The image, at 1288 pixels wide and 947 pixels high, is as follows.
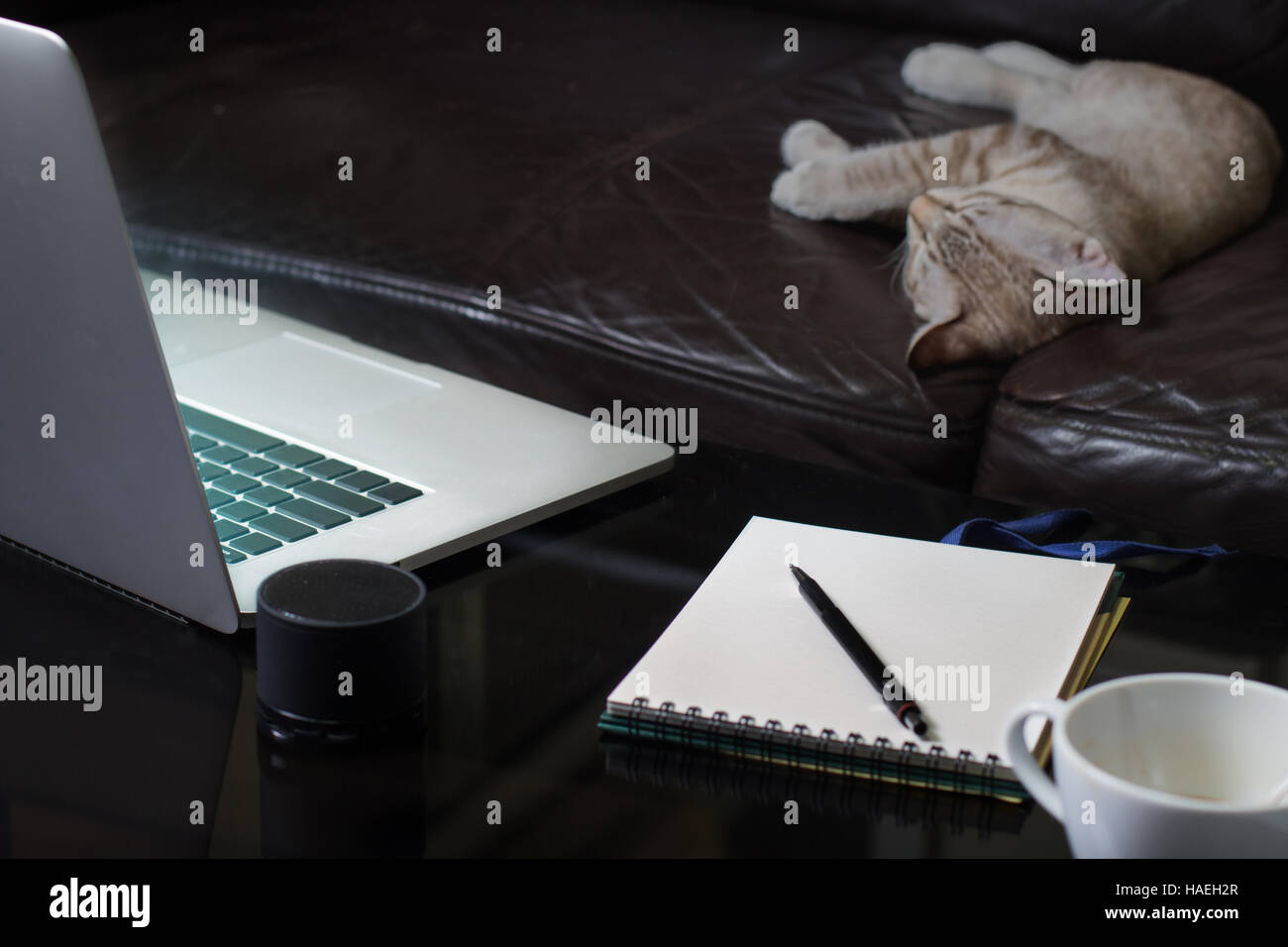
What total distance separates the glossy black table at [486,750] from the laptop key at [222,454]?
114 millimetres

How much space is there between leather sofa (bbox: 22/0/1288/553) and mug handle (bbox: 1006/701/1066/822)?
0.38 metres

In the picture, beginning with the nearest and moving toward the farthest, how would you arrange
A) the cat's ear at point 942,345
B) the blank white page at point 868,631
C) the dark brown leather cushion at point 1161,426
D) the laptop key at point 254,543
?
the blank white page at point 868,631 → the laptop key at point 254,543 → the dark brown leather cushion at point 1161,426 → the cat's ear at point 942,345

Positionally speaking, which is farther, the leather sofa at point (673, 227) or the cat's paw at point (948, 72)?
the cat's paw at point (948, 72)

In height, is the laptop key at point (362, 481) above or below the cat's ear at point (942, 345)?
below

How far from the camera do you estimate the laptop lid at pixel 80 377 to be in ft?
1.62

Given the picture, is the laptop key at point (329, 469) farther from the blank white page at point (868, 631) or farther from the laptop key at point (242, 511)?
the blank white page at point (868, 631)

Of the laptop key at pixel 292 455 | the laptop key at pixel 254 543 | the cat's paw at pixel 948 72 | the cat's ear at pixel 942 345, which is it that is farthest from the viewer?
the cat's paw at pixel 948 72

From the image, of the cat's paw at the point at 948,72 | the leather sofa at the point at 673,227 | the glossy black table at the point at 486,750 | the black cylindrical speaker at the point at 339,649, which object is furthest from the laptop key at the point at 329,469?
the cat's paw at the point at 948,72

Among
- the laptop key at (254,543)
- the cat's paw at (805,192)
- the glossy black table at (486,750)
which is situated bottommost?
the glossy black table at (486,750)

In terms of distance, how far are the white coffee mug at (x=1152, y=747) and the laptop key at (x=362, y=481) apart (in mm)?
403

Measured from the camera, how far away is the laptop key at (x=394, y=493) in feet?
2.35

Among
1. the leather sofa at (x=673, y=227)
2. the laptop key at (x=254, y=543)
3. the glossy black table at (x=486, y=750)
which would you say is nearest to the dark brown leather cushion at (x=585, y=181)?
the leather sofa at (x=673, y=227)

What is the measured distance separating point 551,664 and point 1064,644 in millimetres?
233

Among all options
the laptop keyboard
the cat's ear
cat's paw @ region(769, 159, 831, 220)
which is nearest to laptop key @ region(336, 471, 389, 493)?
the laptop keyboard
